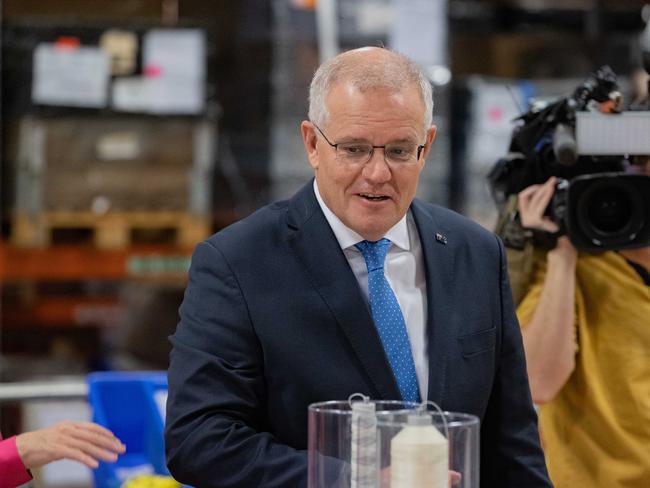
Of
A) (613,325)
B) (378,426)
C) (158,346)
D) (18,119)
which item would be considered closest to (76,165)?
(18,119)

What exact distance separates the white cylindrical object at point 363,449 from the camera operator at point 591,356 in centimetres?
131

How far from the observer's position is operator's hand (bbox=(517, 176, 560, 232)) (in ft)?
11.0

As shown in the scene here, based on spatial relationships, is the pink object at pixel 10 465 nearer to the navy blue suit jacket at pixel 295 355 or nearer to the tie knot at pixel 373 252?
the navy blue suit jacket at pixel 295 355

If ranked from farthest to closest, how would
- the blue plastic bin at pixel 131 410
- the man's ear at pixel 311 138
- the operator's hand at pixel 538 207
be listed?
the blue plastic bin at pixel 131 410 < the operator's hand at pixel 538 207 < the man's ear at pixel 311 138

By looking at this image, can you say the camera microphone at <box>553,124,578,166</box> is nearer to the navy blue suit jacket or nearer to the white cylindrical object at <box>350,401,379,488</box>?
the navy blue suit jacket

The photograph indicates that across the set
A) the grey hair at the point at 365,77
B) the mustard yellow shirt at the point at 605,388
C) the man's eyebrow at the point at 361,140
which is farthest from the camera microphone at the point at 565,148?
the man's eyebrow at the point at 361,140

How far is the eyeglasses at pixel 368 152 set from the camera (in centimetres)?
245

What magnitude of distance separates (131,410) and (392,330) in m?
1.45

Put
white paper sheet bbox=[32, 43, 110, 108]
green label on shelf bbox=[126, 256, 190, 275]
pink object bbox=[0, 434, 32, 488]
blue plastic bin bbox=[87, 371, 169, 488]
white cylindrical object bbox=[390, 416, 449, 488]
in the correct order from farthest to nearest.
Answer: green label on shelf bbox=[126, 256, 190, 275]
white paper sheet bbox=[32, 43, 110, 108]
blue plastic bin bbox=[87, 371, 169, 488]
pink object bbox=[0, 434, 32, 488]
white cylindrical object bbox=[390, 416, 449, 488]

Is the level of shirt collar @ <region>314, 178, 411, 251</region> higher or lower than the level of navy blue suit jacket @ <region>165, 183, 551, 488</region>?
higher

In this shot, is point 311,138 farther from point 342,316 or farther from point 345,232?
point 342,316

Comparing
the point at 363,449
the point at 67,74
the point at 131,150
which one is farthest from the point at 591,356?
the point at 67,74

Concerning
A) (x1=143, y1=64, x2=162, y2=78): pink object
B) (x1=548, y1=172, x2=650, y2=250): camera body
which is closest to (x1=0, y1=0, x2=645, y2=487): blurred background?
(x1=143, y1=64, x2=162, y2=78): pink object

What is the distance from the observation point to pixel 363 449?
2045 millimetres
